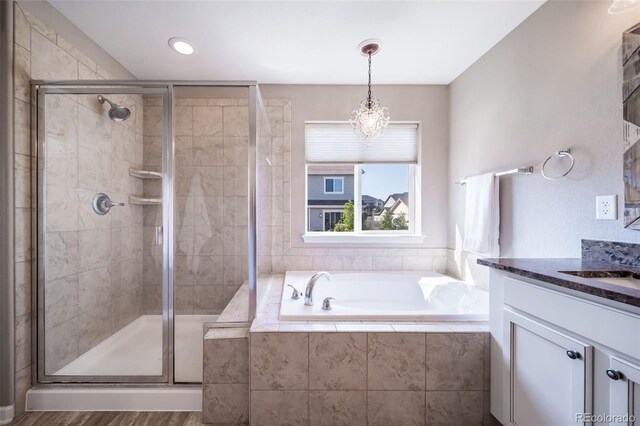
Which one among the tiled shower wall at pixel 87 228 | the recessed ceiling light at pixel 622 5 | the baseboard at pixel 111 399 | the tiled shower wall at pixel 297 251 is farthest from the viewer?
the tiled shower wall at pixel 297 251

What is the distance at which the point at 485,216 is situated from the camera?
1.98 metres

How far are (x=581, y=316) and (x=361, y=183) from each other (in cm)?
201

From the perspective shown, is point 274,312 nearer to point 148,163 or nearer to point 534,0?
point 148,163

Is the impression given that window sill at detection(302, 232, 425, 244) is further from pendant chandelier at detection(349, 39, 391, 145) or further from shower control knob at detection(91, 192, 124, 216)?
shower control knob at detection(91, 192, 124, 216)

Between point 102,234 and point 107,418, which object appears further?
point 102,234

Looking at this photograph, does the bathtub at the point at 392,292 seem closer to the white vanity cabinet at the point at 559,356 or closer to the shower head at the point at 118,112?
the white vanity cabinet at the point at 559,356

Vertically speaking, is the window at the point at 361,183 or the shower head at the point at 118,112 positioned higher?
the shower head at the point at 118,112

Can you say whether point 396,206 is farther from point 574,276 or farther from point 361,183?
point 574,276

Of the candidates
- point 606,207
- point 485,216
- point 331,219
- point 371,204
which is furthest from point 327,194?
point 606,207

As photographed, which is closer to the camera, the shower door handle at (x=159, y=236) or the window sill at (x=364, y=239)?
the shower door handle at (x=159, y=236)

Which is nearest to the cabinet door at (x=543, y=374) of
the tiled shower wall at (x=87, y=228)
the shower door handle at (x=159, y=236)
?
the shower door handle at (x=159, y=236)

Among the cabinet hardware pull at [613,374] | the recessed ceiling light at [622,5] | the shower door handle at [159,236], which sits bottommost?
the cabinet hardware pull at [613,374]

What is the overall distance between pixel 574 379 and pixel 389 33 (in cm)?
206

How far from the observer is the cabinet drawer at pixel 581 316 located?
79cm
